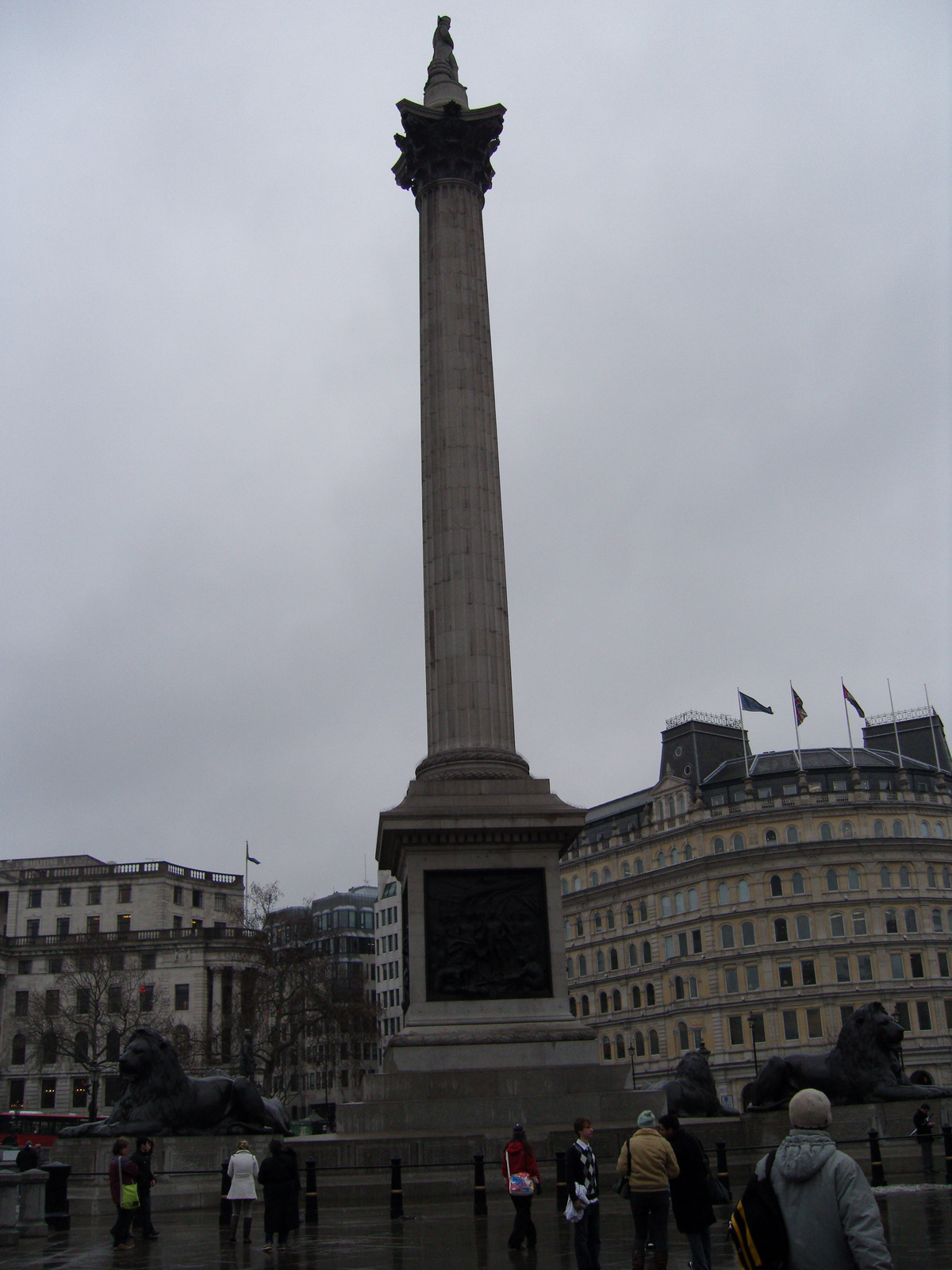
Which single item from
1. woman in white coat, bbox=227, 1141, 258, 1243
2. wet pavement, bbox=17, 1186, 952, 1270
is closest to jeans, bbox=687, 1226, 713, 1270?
wet pavement, bbox=17, 1186, 952, 1270

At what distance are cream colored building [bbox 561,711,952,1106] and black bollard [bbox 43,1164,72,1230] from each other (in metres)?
60.0

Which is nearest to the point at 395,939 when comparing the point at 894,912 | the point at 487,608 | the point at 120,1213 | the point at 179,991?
the point at 179,991

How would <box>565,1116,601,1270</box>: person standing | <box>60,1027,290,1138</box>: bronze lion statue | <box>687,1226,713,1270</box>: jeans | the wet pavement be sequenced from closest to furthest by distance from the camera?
<box>687,1226,713,1270</box>: jeans → <box>565,1116,601,1270</box>: person standing → the wet pavement → <box>60,1027,290,1138</box>: bronze lion statue

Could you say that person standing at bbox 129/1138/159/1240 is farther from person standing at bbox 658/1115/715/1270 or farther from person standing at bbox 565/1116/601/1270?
person standing at bbox 658/1115/715/1270

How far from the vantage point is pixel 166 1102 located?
22.2m

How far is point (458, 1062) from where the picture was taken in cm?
2614

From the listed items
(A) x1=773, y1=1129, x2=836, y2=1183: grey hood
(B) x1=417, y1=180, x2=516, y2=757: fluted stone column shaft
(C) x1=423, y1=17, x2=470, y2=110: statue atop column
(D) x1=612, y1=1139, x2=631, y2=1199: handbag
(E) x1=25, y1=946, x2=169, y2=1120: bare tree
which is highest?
(C) x1=423, y1=17, x2=470, y2=110: statue atop column

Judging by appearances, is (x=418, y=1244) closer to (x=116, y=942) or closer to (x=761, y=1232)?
(x=761, y=1232)

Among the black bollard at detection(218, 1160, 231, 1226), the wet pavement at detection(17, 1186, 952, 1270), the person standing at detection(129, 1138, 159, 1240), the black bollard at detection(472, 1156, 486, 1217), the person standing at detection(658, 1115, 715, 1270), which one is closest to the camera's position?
the person standing at detection(658, 1115, 715, 1270)

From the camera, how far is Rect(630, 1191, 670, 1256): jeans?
1192 cm

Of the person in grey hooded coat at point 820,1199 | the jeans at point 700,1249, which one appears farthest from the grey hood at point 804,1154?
the jeans at point 700,1249

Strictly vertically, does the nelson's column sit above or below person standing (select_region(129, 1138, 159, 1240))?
above

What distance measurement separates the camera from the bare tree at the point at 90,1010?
75.6m

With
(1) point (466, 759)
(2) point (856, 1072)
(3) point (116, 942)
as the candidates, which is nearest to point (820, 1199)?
(2) point (856, 1072)
